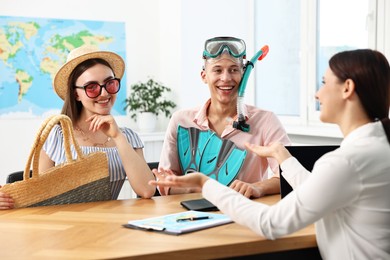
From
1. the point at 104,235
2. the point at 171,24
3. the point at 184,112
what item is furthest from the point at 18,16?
the point at 104,235

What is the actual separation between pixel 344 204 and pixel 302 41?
123 inches

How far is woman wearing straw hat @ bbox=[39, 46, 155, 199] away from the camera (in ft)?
7.70

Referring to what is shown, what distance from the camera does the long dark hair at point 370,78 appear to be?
4.88 feet

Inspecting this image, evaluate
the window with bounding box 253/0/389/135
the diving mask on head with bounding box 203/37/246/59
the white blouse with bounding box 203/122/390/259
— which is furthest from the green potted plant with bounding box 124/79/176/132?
the white blouse with bounding box 203/122/390/259

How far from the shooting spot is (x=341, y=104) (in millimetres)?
1539

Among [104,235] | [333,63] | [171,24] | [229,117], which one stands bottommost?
[104,235]

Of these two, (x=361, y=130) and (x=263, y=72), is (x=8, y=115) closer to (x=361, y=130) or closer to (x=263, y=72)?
(x=263, y=72)

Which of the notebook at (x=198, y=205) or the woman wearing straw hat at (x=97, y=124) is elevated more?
the woman wearing straw hat at (x=97, y=124)

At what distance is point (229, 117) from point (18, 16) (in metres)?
2.69

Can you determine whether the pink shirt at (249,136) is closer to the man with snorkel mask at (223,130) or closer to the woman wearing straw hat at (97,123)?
the man with snorkel mask at (223,130)

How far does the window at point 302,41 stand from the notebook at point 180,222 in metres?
2.28

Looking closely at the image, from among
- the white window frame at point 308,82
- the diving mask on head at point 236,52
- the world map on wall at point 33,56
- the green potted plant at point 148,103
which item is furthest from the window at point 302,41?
the world map on wall at point 33,56

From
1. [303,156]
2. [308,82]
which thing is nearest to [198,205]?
[303,156]

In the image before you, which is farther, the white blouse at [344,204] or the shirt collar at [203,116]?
the shirt collar at [203,116]
